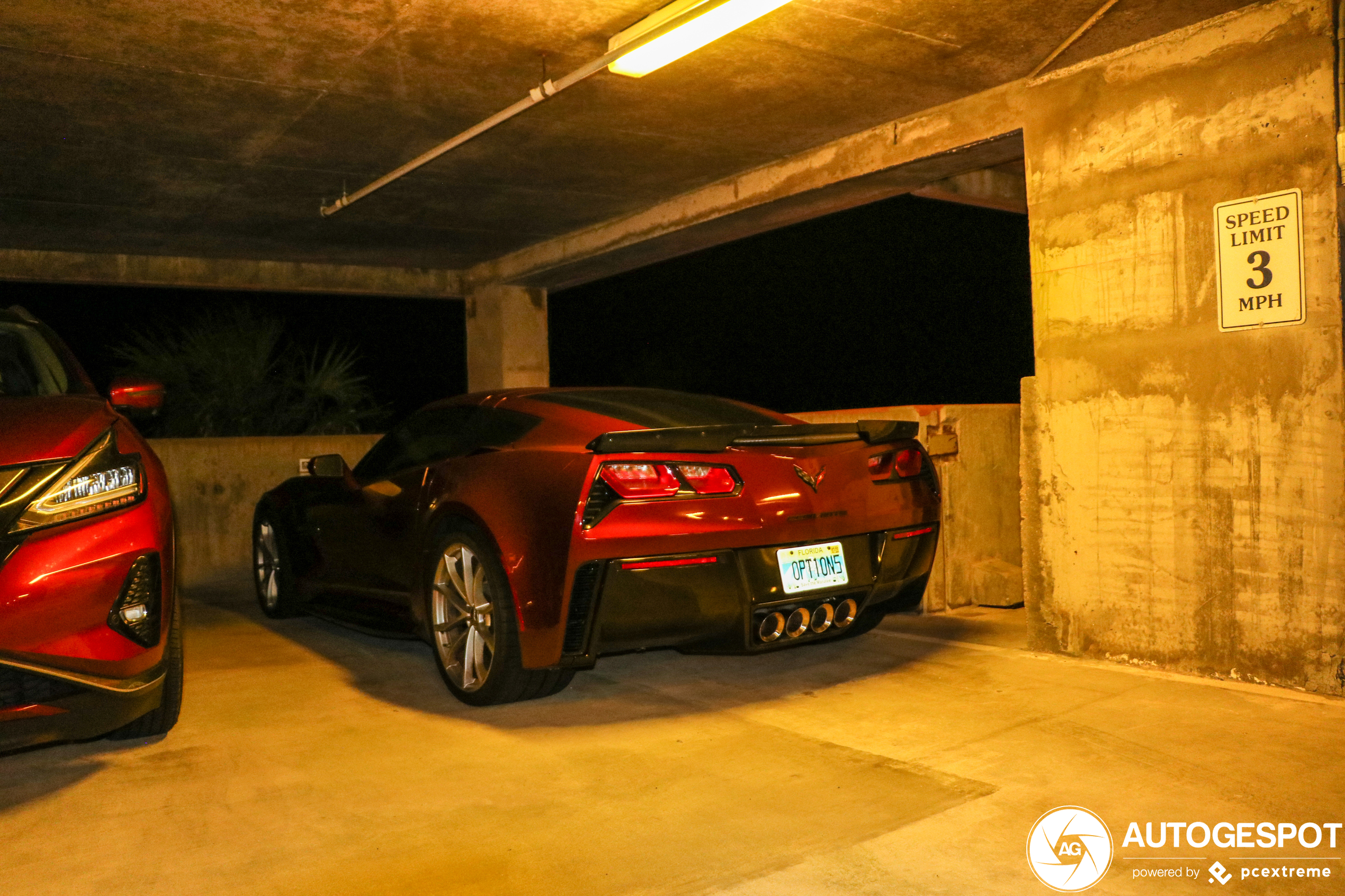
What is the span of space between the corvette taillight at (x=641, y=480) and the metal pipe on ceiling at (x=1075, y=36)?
9.80 ft

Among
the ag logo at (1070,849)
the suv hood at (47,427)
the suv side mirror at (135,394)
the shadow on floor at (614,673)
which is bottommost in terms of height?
the ag logo at (1070,849)

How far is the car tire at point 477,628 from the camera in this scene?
436 cm

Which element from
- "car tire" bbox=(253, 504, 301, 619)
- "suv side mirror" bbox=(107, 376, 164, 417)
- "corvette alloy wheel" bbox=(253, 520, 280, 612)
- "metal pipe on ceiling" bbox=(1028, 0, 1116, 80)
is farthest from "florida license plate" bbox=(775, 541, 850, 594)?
"corvette alloy wheel" bbox=(253, 520, 280, 612)

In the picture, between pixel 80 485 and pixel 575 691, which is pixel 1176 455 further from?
pixel 80 485

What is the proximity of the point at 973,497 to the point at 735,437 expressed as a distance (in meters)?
2.72

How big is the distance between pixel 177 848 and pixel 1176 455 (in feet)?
13.9

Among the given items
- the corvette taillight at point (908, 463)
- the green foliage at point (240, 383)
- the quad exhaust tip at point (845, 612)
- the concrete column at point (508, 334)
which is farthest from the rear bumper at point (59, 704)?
the concrete column at point (508, 334)

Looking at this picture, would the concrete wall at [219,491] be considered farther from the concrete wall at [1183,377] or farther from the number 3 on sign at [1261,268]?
the number 3 on sign at [1261,268]

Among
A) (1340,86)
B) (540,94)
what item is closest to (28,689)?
(540,94)

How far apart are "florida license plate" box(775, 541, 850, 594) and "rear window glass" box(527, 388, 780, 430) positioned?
58 cm

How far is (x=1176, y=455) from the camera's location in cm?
491

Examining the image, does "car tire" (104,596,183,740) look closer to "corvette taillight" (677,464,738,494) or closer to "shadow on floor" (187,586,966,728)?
"shadow on floor" (187,586,966,728)

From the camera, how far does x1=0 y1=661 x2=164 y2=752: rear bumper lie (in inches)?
132

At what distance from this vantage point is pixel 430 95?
649 centimetres
